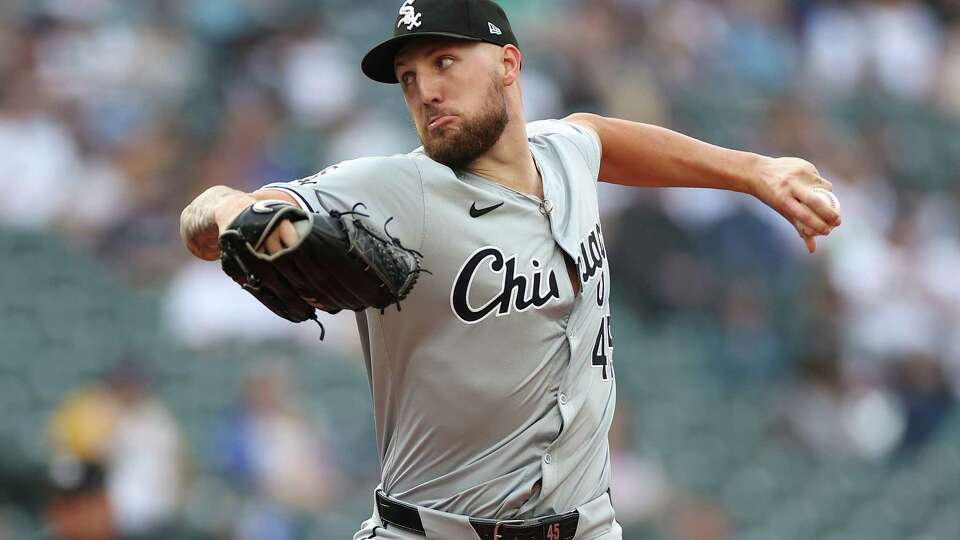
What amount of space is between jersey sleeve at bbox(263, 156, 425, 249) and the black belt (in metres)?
0.62

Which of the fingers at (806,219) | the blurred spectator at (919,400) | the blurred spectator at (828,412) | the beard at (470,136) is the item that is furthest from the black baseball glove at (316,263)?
the blurred spectator at (919,400)

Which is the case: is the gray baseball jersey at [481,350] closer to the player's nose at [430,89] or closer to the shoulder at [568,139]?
the player's nose at [430,89]

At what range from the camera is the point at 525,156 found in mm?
3260

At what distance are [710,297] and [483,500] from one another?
5.68 m

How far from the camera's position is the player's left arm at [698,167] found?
3.30m

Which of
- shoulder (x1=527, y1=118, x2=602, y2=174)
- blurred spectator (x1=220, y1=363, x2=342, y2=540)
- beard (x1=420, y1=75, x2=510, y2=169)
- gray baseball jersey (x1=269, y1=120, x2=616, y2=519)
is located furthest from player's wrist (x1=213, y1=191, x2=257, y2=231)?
blurred spectator (x1=220, y1=363, x2=342, y2=540)

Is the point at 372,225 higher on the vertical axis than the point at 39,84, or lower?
lower

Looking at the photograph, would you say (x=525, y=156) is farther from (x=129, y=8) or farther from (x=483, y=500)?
(x=129, y=8)

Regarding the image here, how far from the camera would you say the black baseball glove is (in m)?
2.43

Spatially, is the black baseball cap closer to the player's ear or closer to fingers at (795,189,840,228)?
the player's ear

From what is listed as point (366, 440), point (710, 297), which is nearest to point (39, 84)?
point (366, 440)

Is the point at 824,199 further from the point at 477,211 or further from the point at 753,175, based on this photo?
the point at 477,211

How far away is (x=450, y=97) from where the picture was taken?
3062 millimetres

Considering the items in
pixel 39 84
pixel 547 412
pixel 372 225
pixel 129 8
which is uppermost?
pixel 129 8
